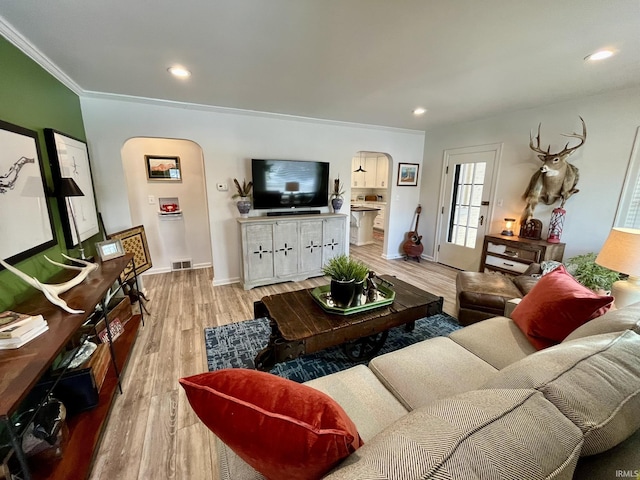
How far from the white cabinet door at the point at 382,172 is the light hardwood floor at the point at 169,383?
3.66 meters

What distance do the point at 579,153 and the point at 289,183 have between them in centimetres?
354

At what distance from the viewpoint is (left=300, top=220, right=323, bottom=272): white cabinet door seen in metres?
3.78

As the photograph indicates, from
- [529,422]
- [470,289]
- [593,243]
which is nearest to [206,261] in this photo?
[470,289]

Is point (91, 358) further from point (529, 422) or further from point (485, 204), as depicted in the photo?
point (485, 204)

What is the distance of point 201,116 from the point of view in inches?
128

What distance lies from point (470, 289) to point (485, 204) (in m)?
2.13

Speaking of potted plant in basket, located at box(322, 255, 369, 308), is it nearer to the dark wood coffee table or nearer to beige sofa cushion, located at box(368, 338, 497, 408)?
the dark wood coffee table

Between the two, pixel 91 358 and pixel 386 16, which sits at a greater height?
pixel 386 16

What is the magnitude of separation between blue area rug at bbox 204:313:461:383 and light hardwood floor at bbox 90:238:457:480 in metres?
0.14

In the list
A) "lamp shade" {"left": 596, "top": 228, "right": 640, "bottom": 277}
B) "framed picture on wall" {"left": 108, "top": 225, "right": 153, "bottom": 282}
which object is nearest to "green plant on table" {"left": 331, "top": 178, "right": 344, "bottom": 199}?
"framed picture on wall" {"left": 108, "top": 225, "right": 153, "bottom": 282}

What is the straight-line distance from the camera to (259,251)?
354cm

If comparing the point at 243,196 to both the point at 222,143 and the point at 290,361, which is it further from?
the point at 290,361

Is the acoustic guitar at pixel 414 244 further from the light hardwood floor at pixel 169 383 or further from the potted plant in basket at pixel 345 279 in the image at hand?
the potted plant in basket at pixel 345 279

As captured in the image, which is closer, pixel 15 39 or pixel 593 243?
pixel 15 39
